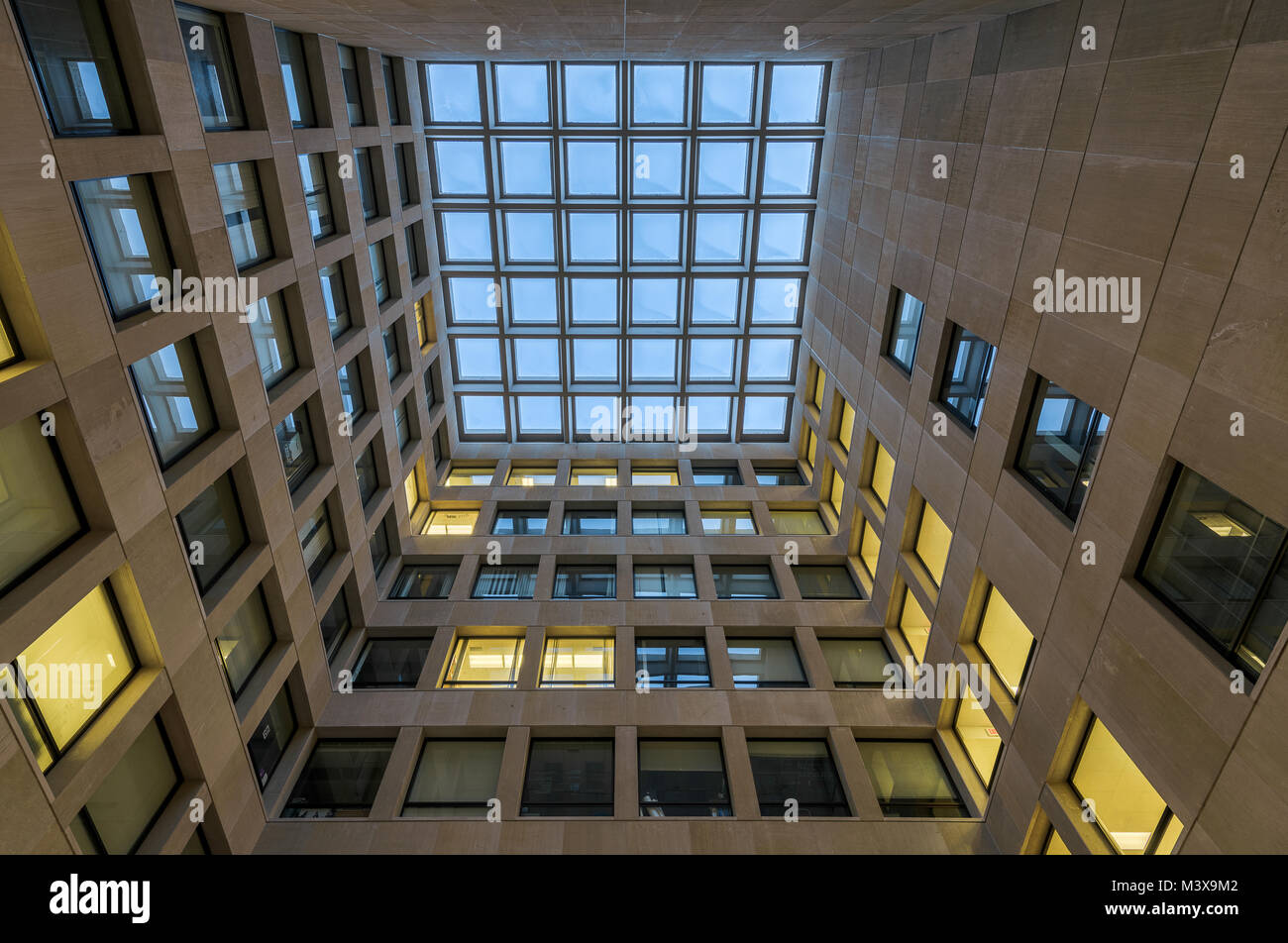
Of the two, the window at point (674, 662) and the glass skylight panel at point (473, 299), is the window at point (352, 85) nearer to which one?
the glass skylight panel at point (473, 299)

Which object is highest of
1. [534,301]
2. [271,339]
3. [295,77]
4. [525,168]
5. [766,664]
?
[295,77]

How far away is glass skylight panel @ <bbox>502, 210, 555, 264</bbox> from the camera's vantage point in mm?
21344

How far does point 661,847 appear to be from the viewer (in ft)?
35.8

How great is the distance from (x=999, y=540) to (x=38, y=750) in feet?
41.4

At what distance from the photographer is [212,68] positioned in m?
9.52

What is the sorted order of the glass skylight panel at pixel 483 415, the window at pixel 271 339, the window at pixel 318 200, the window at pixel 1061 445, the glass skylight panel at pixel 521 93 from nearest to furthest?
the window at pixel 1061 445 → the window at pixel 271 339 → the window at pixel 318 200 → the glass skylight panel at pixel 521 93 → the glass skylight panel at pixel 483 415

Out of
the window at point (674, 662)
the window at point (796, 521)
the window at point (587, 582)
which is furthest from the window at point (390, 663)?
the window at point (796, 521)

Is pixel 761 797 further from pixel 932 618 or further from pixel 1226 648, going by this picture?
pixel 1226 648

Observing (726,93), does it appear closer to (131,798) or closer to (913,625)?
(913,625)

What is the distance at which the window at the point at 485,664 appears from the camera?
568 inches

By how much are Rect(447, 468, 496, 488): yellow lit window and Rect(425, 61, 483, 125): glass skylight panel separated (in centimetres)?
1113

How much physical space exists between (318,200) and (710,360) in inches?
548

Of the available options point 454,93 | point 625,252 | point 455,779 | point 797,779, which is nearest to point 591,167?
point 625,252

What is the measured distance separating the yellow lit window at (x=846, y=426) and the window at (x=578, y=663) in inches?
351
